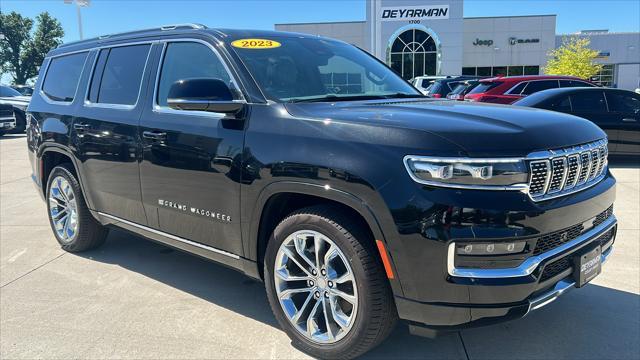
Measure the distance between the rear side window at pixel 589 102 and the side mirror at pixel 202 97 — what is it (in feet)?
27.2

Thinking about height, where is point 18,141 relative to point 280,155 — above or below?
below

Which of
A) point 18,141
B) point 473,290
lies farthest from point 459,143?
point 18,141

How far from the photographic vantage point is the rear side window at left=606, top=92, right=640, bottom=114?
9430mm

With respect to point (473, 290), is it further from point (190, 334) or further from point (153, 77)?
point (153, 77)

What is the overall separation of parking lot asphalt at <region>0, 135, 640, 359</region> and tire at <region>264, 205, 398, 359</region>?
23cm

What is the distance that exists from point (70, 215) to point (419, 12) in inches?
1355

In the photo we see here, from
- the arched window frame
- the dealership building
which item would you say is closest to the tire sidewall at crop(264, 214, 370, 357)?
the dealership building

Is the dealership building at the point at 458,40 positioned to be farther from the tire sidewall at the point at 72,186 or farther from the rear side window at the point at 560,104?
the tire sidewall at the point at 72,186

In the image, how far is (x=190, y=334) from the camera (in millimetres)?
3273

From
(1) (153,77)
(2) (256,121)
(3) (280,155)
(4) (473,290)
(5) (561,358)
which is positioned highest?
(1) (153,77)

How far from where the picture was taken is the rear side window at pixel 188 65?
11.3ft

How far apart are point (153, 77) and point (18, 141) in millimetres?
15032

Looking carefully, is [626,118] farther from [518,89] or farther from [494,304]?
[494,304]

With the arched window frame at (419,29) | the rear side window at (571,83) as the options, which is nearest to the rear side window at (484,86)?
the rear side window at (571,83)
